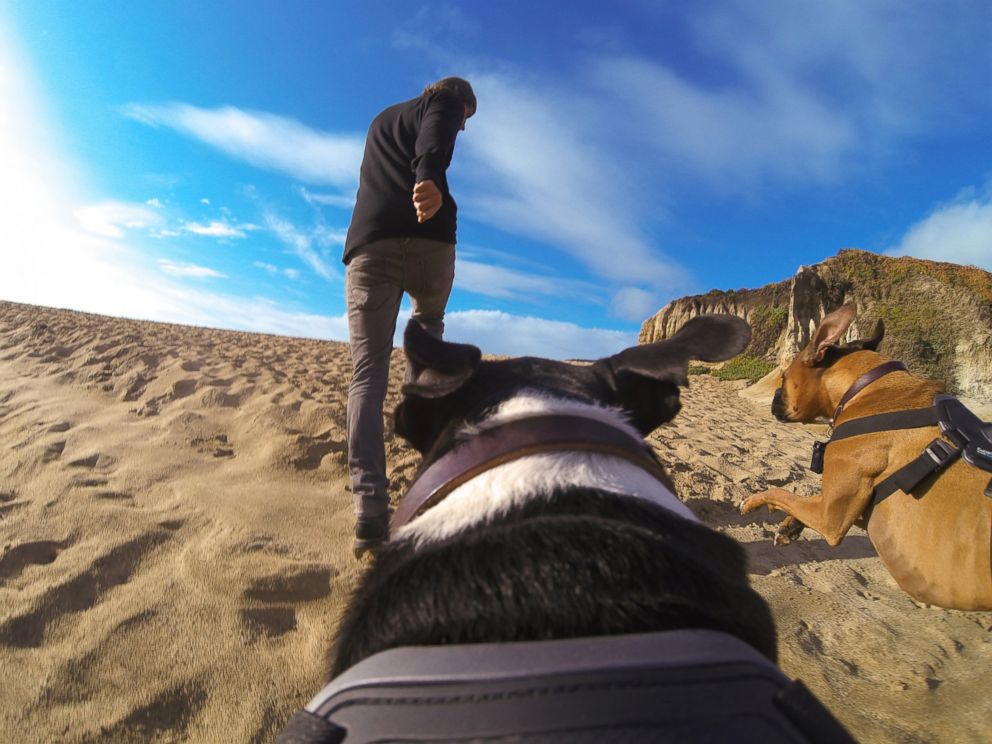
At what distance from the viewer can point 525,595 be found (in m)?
0.77

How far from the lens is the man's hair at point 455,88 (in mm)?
2871

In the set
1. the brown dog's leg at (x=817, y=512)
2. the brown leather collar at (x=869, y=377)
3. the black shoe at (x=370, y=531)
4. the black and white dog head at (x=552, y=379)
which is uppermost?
the brown leather collar at (x=869, y=377)

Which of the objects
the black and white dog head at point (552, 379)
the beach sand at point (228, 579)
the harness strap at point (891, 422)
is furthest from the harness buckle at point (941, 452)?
the black and white dog head at point (552, 379)

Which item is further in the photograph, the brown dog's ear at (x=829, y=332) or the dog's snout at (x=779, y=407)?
the dog's snout at (x=779, y=407)

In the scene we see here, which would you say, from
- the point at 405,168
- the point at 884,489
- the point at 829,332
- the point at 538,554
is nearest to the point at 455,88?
the point at 405,168

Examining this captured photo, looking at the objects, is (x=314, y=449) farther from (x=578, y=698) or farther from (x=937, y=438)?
(x=937, y=438)

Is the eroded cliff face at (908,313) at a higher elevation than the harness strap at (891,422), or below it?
higher

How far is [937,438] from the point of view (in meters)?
2.68

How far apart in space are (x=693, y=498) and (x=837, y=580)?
3.66ft

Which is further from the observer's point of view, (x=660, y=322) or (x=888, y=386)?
(x=660, y=322)

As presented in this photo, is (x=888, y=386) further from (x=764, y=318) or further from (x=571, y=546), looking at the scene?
(x=764, y=318)

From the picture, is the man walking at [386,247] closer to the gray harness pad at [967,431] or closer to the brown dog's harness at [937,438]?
the brown dog's harness at [937,438]

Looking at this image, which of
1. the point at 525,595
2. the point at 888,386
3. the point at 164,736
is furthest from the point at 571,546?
the point at 888,386

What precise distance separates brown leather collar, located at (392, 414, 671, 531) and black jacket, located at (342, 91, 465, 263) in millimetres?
1957
